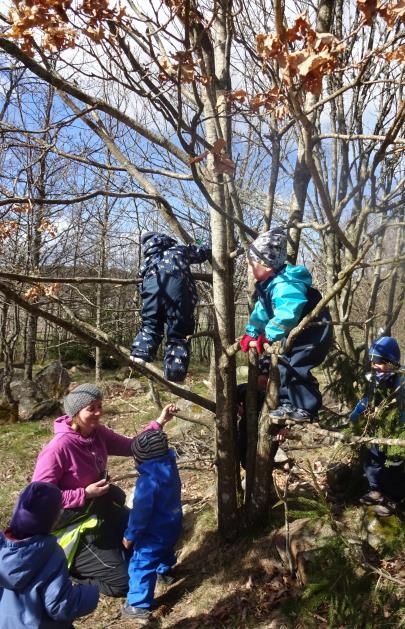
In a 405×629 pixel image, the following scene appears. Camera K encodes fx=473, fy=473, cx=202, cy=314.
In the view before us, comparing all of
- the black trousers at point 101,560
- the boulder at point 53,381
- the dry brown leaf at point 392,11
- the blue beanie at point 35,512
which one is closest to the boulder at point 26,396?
the boulder at point 53,381

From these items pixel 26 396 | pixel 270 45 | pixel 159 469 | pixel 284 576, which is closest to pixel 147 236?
pixel 159 469

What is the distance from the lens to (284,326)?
2672 mm

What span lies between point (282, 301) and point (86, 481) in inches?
81.2

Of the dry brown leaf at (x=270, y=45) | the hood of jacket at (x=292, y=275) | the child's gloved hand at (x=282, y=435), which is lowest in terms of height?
the child's gloved hand at (x=282, y=435)

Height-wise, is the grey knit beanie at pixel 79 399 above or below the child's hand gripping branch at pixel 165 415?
above

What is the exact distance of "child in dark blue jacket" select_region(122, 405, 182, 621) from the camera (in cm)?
335

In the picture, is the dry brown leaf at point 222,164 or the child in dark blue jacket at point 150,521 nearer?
the dry brown leaf at point 222,164

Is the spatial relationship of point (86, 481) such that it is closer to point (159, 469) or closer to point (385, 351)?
point (159, 469)

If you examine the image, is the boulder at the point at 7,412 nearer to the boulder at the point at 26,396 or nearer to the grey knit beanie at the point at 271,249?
the boulder at the point at 26,396

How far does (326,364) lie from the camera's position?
365 cm

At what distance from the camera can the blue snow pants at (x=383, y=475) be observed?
324cm

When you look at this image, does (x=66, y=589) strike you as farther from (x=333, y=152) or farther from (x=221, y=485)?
(x=333, y=152)

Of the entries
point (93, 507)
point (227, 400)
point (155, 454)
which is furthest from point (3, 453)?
point (227, 400)

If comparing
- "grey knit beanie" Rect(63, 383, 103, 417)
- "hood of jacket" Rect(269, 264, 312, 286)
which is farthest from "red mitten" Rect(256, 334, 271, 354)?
"grey knit beanie" Rect(63, 383, 103, 417)
